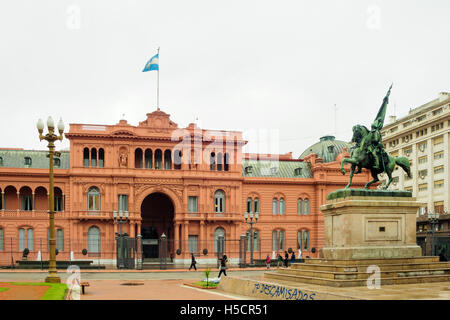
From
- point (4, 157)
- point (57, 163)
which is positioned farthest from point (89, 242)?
point (4, 157)

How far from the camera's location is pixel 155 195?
62.4 m

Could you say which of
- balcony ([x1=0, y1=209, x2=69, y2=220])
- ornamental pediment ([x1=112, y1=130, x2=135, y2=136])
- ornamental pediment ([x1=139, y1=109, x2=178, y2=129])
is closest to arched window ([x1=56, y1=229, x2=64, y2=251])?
balcony ([x1=0, y1=209, x2=69, y2=220])

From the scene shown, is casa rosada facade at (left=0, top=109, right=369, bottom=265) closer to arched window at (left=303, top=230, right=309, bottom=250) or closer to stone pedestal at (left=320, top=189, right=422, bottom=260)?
arched window at (left=303, top=230, right=309, bottom=250)

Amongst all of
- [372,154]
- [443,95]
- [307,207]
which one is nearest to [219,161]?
[307,207]

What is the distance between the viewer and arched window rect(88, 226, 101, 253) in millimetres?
56062

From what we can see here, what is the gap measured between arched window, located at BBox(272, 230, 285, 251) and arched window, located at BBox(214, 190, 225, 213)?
6.84m

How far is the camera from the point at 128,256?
4594 centimetres

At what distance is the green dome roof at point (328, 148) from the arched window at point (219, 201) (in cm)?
2096

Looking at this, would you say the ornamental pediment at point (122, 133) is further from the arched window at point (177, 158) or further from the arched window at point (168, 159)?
the arched window at point (177, 158)

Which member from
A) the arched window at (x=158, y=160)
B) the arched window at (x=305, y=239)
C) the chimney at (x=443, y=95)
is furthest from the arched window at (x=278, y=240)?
the chimney at (x=443, y=95)
